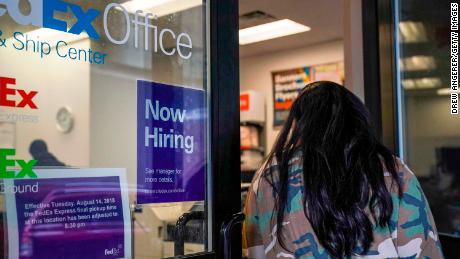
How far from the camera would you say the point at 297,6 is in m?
4.20

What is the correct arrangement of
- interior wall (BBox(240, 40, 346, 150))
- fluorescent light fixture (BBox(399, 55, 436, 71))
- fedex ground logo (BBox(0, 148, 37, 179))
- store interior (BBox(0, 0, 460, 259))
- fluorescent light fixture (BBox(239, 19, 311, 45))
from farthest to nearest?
interior wall (BBox(240, 40, 346, 150))
fluorescent light fixture (BBox(239, 19, 311, 45))
fluorescent light fixture (BBox(399, 55, 436, 71))
store interior (BBox(0, 0, 460, 259))
fedex ground logo (BBox(0, 148, 37, 179))

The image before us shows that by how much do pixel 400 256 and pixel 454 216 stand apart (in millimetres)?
1092

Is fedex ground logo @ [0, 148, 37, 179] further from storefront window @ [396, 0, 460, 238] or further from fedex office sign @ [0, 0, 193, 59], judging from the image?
storefront window @ [396, 0, 460, 238]

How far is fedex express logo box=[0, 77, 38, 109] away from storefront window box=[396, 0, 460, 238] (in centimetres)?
184

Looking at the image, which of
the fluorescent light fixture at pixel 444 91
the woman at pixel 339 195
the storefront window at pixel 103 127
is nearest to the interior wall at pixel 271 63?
the fluorescent light fixture at pixel 444 91

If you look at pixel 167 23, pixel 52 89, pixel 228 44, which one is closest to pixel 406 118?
pixel 228 44

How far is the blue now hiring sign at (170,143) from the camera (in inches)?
61.4

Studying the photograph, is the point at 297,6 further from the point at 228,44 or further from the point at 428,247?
the point at 428,247

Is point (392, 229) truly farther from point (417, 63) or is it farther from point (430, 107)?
point (417, 63)

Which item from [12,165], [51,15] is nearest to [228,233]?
[12,165]

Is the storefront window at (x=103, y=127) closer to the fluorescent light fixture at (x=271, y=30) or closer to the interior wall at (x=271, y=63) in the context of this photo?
the fluorescent light fixture at (x=271, y=30)

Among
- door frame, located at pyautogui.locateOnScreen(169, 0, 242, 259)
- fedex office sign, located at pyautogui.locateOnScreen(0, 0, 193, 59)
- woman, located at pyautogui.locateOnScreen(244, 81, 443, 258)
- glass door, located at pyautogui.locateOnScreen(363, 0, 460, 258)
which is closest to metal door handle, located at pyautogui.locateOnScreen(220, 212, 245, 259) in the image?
door frame, located at pyautogui.locateOnScreen(169, 0, 242, 259)

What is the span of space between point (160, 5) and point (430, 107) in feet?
4.79

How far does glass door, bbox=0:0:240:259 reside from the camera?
127 centimetres
